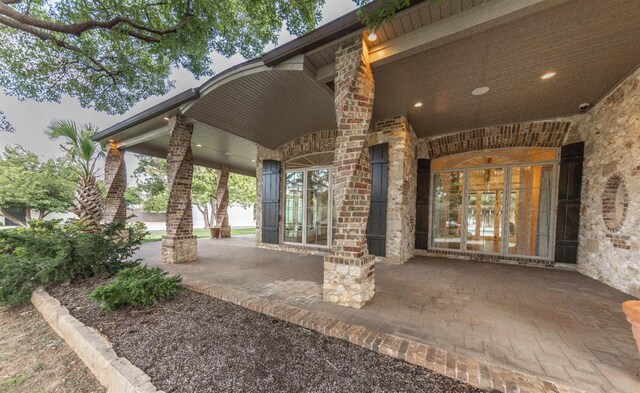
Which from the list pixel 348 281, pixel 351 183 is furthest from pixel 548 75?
pixel 348 281

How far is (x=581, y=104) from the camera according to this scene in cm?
387

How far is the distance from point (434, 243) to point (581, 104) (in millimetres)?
3736

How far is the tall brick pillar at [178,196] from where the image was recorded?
4.51m

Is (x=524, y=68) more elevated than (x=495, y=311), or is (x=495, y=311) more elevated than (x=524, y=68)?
(x=524, y=68)

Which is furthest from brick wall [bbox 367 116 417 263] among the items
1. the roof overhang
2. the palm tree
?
the palm tree

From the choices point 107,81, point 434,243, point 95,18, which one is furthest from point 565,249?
point 107,81

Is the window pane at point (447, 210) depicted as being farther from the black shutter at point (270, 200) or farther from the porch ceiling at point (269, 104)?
the black shutter at point (270, 200)

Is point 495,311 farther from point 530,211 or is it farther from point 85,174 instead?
point 85,174

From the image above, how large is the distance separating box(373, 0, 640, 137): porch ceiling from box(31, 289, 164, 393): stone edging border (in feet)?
13.0

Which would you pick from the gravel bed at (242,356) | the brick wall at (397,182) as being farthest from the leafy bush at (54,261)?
the brick wall at (397,182)

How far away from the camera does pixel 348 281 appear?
2.58m

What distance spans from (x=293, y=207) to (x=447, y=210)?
412 centimetres

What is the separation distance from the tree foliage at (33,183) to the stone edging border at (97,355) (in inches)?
442

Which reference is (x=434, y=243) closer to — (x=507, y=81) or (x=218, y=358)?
(x=507, y=81)
